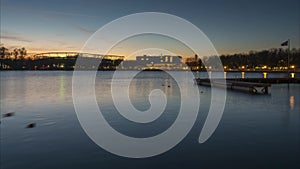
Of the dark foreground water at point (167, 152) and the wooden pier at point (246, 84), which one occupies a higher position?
the wooden pier at point (246, 84)

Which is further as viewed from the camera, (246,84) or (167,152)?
(246,84)

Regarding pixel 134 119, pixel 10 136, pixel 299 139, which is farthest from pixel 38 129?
pixel 299 139

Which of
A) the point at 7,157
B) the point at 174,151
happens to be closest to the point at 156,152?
the point at 174,151

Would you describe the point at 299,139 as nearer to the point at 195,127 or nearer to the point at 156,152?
the point at 195,127

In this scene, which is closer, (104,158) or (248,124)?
(104,158)

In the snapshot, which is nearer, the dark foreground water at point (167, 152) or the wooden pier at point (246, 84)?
the dark foreground water at point (167, 152)

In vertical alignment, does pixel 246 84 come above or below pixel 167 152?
above

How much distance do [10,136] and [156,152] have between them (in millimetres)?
6919

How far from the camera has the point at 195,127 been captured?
12570 mm

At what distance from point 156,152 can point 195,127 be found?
4.22 m

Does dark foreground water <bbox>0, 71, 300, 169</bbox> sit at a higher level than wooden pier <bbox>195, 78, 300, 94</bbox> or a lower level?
lower

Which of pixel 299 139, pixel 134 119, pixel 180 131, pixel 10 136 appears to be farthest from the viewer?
pixel 134 119

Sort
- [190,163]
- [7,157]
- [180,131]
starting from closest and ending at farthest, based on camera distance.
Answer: [190,163], [7,157], [180,131]

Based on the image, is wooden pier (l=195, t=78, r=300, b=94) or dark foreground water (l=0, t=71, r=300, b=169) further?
wooden pier (l=195, t=78, r=300, b=94)
